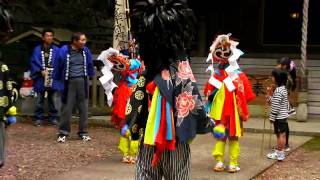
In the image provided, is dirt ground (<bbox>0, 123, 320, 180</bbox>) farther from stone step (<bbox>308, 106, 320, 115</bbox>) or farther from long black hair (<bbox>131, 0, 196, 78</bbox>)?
long black hair (<bbox>131, 0, 196, 78</bbox>)

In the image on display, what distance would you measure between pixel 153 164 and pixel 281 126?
4.42 meters

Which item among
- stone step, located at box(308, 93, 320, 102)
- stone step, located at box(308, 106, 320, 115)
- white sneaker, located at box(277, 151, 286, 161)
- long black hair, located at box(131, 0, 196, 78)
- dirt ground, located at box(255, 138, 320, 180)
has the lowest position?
dirt ground, located at box(255, 138, 320, 180)

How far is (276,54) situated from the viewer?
55.6 ft

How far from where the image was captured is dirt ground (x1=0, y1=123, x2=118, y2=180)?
720 centimetres

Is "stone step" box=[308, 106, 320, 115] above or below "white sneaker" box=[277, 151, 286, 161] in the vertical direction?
above

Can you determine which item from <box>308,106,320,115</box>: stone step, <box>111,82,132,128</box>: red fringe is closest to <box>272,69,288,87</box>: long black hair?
<box>111,82,132,128</box>: red fringe

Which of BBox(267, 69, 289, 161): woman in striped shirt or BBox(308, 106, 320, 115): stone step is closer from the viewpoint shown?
BBox(267, 69, 289, 161): woman in striped shirt

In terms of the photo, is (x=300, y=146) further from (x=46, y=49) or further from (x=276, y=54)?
(x=276, y=54)

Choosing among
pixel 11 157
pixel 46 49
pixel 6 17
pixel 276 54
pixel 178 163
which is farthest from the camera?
pixel 276 54

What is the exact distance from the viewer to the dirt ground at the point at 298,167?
23.7 feet

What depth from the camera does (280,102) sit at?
26.4ft

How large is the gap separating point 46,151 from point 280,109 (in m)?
3.74

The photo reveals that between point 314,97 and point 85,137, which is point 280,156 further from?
point 314,97

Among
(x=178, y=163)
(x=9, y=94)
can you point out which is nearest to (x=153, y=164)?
(x=178, y=163)
